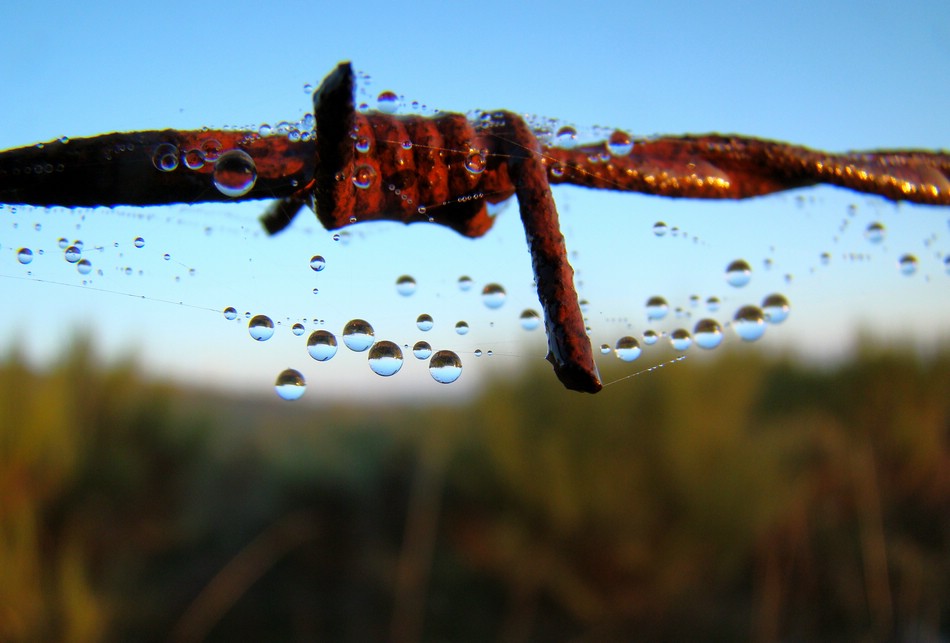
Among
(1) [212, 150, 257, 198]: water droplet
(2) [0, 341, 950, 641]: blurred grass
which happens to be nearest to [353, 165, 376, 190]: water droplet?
(1) [212, 150, 257, 198]: water droplet

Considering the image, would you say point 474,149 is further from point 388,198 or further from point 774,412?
point 774,412

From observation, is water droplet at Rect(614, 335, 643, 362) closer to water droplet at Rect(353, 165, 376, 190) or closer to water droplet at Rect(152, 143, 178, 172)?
water droplet at Rect(353, 165, 376, 190)

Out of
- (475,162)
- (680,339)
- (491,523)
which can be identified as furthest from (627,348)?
(491,523)

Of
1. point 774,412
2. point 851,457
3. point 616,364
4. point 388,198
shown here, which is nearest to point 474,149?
point 388,198

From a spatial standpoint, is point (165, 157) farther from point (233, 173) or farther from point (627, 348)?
point (627, 348)

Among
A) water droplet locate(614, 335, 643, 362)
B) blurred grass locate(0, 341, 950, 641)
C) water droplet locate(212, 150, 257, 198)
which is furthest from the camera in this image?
blurred grass locate(0, 341, 950, 641)

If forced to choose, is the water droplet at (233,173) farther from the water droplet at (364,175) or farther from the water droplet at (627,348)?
the water droplet at (627,348)
